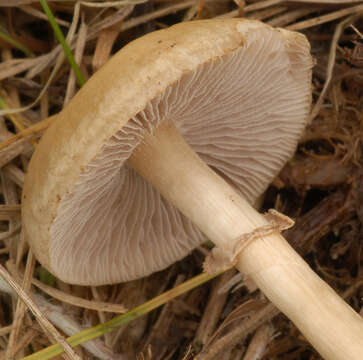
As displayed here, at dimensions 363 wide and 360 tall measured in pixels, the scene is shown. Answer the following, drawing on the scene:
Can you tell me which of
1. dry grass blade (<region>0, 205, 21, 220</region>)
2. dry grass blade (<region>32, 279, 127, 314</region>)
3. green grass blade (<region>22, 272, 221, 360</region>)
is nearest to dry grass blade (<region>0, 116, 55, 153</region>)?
dry grass blade (<region>0, 205, 21, 220</region>)

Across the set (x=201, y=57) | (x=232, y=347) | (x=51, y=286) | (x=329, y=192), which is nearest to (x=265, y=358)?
(x=232, y=347)

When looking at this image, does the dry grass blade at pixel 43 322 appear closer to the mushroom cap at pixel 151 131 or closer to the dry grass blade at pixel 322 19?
the mushroom cap at pixel 151 131

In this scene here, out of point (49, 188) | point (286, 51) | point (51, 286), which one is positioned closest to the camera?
point (49, 188)

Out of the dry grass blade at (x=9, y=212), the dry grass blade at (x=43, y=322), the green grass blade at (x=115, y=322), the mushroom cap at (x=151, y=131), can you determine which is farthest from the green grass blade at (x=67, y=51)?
the green grass blade at (x=115, y=322)

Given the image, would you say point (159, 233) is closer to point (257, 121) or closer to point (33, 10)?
point (257, 121)

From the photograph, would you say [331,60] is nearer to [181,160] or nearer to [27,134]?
[181,160]

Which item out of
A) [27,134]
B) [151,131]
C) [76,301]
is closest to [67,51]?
[27,134]

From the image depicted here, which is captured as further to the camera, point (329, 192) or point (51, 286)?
point (329, 192)
